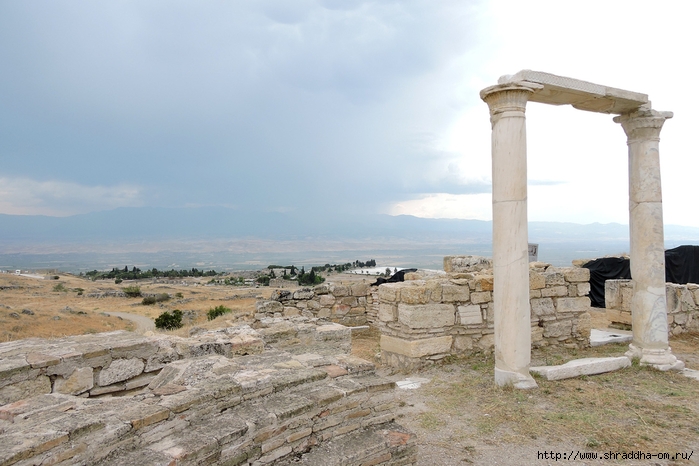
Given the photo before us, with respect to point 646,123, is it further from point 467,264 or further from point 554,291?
point 467,264

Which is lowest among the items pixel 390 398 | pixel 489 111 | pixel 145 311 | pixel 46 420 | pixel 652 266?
pixel 145 311

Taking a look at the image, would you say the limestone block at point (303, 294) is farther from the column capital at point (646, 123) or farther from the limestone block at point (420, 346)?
the column capital at point (646, 123)

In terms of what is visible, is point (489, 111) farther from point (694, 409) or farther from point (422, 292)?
point (694, 409)

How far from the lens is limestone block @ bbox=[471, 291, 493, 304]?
8.02 m

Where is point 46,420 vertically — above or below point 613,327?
above

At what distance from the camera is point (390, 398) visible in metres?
4.31

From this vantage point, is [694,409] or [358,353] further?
[358,353]

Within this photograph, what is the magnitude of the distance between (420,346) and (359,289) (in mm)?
5478

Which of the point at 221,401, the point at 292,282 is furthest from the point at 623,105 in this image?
the point at 292,282

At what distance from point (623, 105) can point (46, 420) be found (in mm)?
8979

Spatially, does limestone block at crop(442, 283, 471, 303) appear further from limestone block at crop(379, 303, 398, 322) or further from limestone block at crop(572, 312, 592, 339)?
limestone block at crop(572, 312, 592, 339)

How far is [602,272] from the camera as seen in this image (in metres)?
14.4

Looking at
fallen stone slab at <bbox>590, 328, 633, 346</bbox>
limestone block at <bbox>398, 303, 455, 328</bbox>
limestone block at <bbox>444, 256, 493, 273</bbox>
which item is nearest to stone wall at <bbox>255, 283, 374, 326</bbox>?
limestone block at <bbox>444, 256, 493, 273</bbox>

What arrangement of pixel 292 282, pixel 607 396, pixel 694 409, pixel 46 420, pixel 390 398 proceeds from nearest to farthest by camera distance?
pixel 46 420, pixel 390 398, pixel 694 409, pixel 607 396, pixel 292 282
